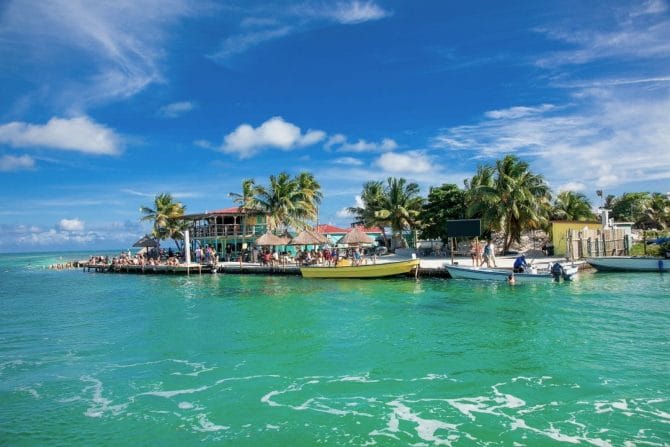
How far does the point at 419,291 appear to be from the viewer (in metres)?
22.9

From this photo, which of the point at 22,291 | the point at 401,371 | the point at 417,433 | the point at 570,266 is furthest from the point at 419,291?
the point at 22,291

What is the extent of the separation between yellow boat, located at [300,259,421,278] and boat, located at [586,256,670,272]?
36.5ft

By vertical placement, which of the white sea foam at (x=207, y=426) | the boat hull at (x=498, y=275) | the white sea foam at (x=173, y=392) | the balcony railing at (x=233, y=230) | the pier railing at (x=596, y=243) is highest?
the balcony railing at (x=233, y=230)

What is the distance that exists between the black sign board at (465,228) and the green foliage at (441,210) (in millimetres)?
7167

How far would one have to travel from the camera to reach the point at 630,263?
27422 mm

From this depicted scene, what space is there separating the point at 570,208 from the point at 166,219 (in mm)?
43008

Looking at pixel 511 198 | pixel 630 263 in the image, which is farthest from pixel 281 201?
pixel 630 263

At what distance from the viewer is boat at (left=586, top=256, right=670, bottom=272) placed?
2648 cm

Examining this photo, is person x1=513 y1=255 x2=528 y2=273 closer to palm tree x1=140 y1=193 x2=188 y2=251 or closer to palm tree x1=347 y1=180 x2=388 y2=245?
palm tree x1=347 y1=180 x2=388 y2=245

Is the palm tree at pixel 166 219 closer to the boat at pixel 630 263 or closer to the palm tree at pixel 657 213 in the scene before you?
the boat at pixel 630 263

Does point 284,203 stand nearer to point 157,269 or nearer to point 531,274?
point 157,269

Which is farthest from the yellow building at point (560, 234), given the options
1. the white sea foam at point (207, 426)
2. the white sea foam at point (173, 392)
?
the white sea foam at point (207, 426)

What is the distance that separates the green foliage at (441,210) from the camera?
1523 inches

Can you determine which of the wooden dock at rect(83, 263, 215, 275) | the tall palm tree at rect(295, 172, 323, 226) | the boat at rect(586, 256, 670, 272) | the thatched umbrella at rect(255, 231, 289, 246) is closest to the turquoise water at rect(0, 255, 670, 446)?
the boat at rect(586, 256, 670, 272)
